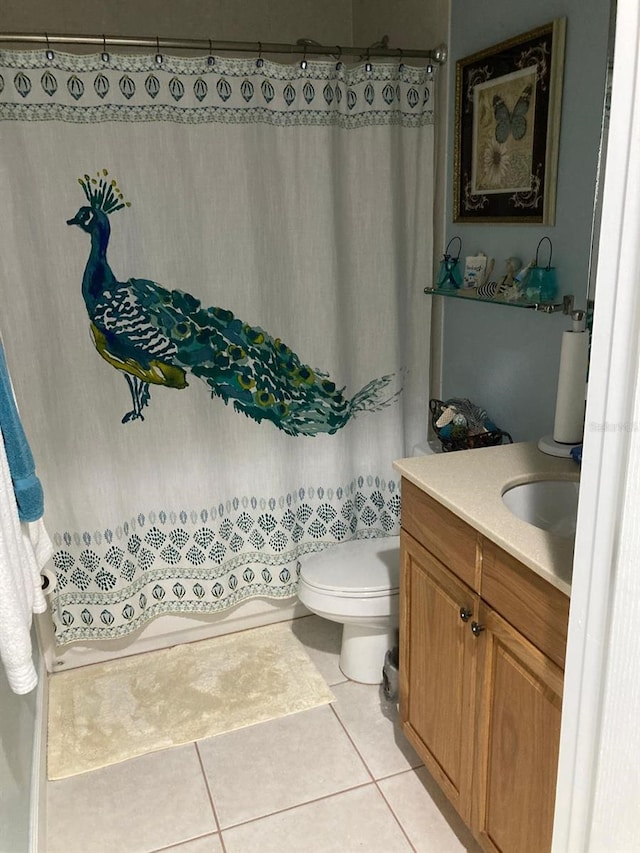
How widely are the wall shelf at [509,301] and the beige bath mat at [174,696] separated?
4.37 feet

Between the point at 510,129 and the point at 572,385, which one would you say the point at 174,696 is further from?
the point at 510,129

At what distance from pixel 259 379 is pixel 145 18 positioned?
1413 millimetres

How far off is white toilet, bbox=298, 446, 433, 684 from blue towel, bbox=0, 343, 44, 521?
1057mm

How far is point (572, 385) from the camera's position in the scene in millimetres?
1759

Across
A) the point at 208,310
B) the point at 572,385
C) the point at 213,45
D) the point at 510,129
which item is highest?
the point at 213,45

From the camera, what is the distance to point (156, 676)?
239 cm

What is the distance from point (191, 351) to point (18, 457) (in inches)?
38.9

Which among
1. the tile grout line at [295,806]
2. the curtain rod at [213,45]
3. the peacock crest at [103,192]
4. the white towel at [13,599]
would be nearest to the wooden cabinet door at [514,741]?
the tile grout line at [295,806]

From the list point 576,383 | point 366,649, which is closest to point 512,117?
point 576,383

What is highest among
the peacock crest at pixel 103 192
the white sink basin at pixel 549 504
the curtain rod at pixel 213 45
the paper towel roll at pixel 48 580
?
the curtain rod at pixel 213 45

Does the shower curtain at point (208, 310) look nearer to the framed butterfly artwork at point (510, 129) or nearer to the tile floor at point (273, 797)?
the framed butterfly artwork at point (510, 129)

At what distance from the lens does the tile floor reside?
70.1 inches

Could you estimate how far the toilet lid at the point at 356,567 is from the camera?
2.17m

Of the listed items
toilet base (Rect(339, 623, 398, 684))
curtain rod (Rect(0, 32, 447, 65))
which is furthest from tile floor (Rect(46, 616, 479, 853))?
curtain rod (Rect(0, 32, 447, 65))
